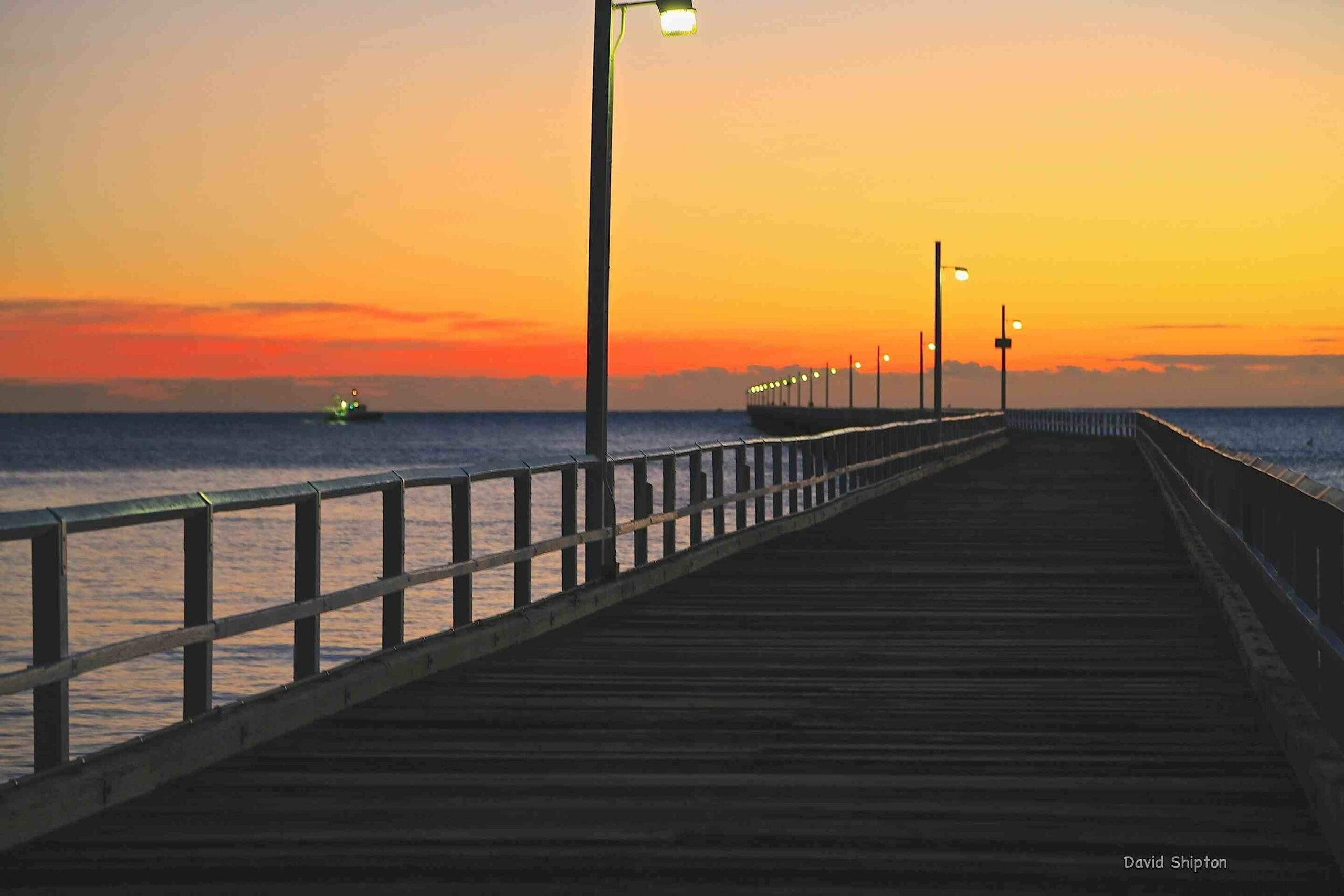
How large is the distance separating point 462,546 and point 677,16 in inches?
237

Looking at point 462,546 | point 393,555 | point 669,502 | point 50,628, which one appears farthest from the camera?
point 669,502

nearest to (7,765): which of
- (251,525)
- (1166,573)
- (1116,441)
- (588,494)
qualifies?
(588,494)

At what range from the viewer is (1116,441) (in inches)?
2830

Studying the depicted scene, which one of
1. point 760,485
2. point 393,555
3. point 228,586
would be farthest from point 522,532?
point 228,586

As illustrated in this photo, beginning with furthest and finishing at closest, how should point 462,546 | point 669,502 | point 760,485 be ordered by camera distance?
point 760,485, point 669,502, point 462,546

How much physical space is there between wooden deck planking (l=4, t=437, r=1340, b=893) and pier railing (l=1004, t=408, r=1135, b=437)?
70430 millimetres

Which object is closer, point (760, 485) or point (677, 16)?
point (677, 16)

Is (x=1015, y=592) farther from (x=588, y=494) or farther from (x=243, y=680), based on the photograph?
(x=243, y=680)

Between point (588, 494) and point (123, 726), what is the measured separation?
27.0ft

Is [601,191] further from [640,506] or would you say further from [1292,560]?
[1292,560]

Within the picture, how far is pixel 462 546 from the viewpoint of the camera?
11.4m

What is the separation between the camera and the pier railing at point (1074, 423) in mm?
85000

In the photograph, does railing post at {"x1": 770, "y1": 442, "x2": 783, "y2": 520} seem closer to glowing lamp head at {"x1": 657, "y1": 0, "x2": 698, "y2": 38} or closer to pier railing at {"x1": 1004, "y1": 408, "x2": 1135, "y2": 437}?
glowing lamp head at {"x1": 657, "y1": 0, "x2": 698, "y2": 38}

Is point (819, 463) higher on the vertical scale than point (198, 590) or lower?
lower
